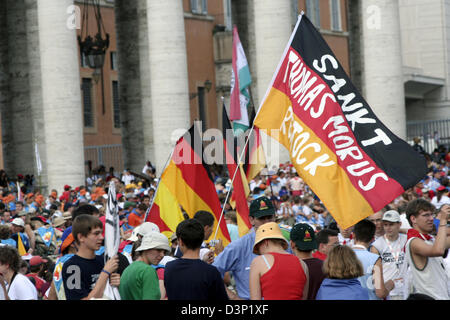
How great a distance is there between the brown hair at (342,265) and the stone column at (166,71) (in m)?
22.5

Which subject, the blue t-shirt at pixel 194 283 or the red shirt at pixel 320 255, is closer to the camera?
the blue t-shirt at pixel 194 283

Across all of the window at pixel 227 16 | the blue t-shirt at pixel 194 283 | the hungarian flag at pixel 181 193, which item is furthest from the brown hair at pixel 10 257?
the window at pixel 227 16

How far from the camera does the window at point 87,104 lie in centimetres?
4062

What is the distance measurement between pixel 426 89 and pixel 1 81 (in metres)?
30.5

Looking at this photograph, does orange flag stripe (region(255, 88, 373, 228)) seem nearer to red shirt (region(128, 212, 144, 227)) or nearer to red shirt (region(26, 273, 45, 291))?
red shirt (region(26, 273, 45, 291))

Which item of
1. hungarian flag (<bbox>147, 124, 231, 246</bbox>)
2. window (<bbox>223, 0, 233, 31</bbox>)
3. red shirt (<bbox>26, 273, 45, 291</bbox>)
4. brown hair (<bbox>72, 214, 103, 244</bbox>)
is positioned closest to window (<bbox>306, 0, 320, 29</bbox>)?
window (<bbox>223, 0, 233, 31</bbox>)

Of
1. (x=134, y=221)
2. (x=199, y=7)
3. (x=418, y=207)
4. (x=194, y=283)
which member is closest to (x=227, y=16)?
(x=199, y=7)

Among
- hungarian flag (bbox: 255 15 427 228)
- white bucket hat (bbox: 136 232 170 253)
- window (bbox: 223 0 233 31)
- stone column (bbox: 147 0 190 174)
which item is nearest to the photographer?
white bucket hat (bbox: 136 232 170 253)

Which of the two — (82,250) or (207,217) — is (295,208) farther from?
(82,250)

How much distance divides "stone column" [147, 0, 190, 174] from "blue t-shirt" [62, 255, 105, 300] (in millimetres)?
22259

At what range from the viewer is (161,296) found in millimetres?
7340

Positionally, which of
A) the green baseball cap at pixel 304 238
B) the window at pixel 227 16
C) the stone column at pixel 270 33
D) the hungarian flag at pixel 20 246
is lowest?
the hungarian flag at pixel 20 246

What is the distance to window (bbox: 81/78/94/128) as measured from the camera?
40.6m

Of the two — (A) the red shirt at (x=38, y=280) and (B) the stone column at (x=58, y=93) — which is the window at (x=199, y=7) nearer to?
(B) the stone column at (x=58, y=93)
